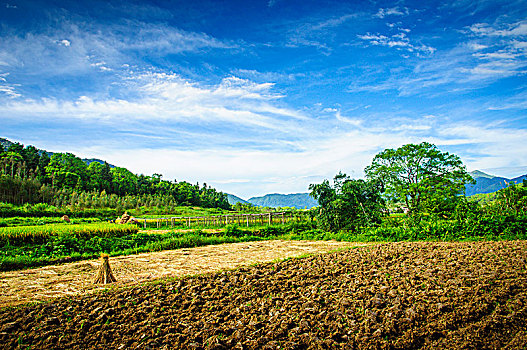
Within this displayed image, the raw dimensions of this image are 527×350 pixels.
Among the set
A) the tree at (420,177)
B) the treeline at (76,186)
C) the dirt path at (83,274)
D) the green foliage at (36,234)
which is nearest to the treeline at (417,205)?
the tree at (420,177)

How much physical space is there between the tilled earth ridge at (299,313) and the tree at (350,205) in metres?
10.2

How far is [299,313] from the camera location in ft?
15.8

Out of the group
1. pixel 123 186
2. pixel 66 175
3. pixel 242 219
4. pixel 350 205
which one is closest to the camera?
pixel 350 205

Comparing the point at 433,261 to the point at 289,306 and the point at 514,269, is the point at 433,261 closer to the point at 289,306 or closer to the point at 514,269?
the point at 514,269

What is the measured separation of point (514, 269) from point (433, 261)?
5.65 ft

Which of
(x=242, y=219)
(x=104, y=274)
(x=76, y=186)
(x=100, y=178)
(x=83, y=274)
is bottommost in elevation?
(x=83, y=274)

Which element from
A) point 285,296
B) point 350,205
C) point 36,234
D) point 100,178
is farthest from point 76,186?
point 285,296

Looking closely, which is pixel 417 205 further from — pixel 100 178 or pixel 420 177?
pixel 100 178

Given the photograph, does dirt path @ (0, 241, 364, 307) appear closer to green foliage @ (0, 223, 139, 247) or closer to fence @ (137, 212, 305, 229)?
green foliage @ (0, 223, 139, 247)

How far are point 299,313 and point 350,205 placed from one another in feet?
44.7

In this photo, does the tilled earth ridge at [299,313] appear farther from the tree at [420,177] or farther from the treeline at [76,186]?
the treeline at [76,186]

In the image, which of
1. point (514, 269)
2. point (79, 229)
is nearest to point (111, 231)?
point (79, 229)

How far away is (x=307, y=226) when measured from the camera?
21.1 m

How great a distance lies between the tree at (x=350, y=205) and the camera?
17.4 meters
